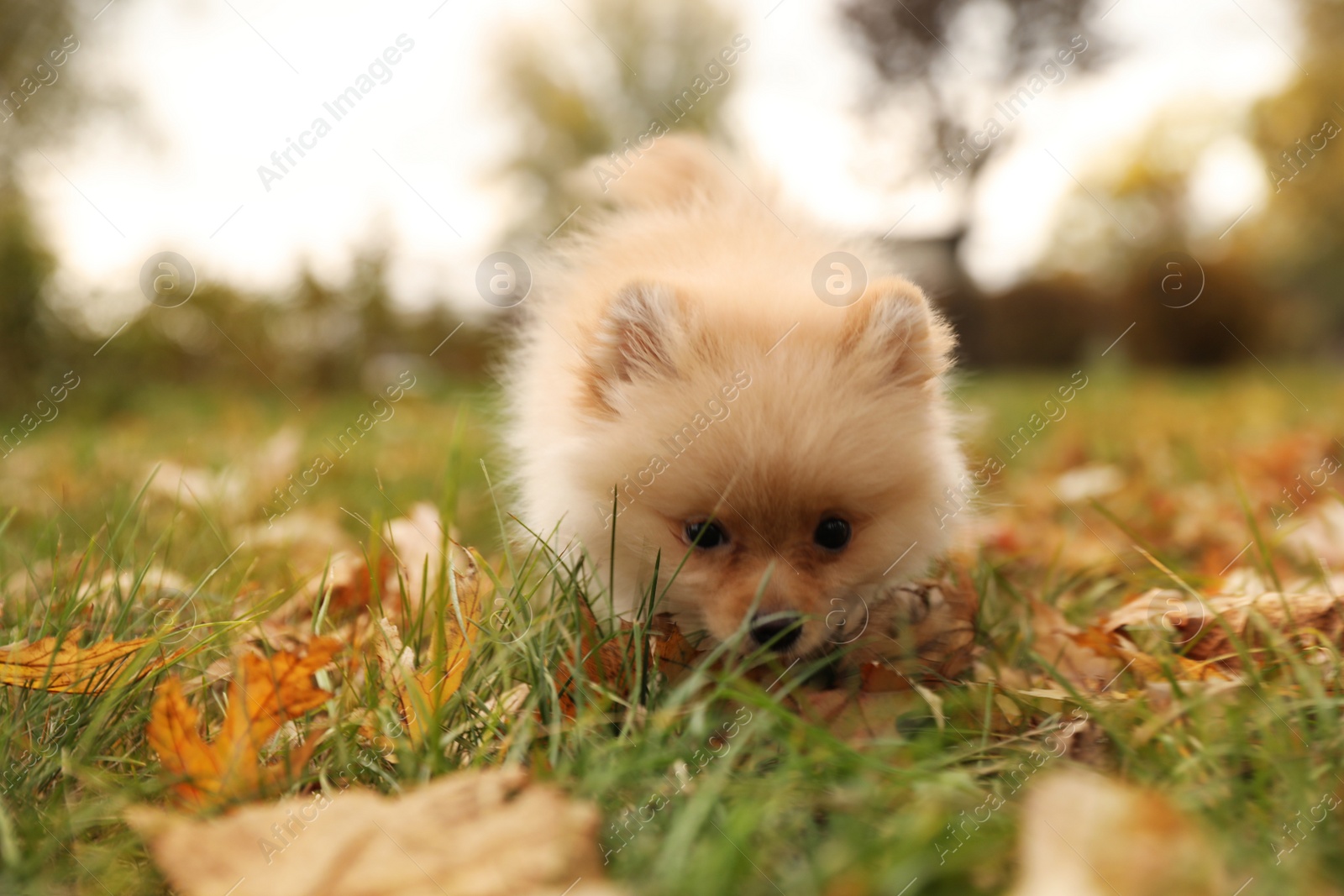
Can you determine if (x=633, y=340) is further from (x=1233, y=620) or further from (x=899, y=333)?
(x=1233, y=620)

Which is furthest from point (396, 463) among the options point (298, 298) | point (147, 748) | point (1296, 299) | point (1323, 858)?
point (1296, 299)

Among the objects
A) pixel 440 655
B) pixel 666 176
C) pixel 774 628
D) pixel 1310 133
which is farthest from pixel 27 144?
pixel 1310 133

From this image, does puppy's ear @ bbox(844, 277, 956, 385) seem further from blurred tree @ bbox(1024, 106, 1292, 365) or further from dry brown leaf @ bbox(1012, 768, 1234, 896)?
blurred tree @ bbox(1024, 106, 1292, 365)

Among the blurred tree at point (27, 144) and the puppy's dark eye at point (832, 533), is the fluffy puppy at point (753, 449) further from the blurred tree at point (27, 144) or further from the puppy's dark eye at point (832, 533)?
the blurred tree at point (27, 144)

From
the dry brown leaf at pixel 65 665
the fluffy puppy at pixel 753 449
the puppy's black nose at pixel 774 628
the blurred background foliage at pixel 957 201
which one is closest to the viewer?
the dry brown leaf at pixel 65 665

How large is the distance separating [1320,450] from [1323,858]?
421 cm

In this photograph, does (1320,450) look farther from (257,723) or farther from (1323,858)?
(257,723)

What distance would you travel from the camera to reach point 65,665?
174cm

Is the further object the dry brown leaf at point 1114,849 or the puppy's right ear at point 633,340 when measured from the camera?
the puppy's right ear at point 633,340

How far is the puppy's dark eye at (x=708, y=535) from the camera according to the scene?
7.18 ft

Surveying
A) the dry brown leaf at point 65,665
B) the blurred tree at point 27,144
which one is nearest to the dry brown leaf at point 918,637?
the dry brown leaf at point 65,665

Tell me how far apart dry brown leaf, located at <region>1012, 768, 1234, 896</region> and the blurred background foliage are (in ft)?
31.4

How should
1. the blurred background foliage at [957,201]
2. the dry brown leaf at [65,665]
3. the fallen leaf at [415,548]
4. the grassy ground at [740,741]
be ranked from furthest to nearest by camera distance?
the blurred background foliage at [957,201] < the fallen leaf at [415,548] < the dry brown leaf at [65,665] < the grassy ground at [740,741]

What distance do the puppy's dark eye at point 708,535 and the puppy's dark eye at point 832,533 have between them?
0.77ft
